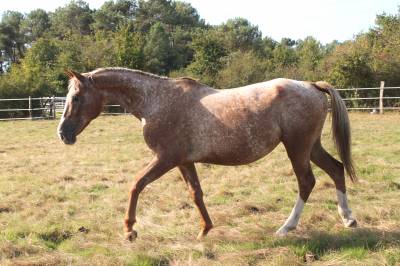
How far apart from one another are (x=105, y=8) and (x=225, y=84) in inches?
1696

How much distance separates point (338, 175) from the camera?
203 inches

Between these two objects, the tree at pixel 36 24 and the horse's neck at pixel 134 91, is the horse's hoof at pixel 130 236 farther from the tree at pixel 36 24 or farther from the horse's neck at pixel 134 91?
the tree at pixel 36 24

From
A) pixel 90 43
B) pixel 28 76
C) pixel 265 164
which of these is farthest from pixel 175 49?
pixel 265 164

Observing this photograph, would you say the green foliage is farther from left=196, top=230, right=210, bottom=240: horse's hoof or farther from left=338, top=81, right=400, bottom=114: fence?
left=196, top=230, right=210, bottom=240: horse's hoof

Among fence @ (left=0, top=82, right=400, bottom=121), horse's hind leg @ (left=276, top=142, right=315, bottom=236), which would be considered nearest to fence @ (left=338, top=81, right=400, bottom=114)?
fence @ (left=0, top=82, right=400, bottom=121)

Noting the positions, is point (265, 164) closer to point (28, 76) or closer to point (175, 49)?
point (28, 76)

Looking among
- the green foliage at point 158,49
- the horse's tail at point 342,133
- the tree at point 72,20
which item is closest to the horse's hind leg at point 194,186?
the horse's tail at point 342,133

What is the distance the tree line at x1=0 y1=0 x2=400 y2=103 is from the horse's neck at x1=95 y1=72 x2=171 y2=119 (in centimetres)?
1347

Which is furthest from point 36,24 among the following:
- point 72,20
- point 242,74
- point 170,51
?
point 242,74

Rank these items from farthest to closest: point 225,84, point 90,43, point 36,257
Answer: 1. point 90,43
2. point 225,84
3. point 36,257

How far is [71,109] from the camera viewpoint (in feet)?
15.7

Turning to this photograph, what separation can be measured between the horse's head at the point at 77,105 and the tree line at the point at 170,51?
1346 cm

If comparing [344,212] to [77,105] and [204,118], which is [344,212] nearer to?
[204,118]

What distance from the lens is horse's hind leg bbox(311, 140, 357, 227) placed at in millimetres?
5004
